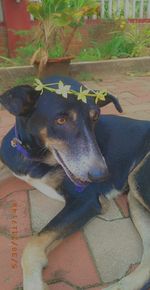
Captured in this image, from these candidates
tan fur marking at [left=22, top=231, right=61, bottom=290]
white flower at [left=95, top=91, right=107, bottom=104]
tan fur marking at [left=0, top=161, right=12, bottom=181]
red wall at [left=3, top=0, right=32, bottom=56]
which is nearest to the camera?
tan fur marking at [left=22, top=231, right=61, bottom=290]

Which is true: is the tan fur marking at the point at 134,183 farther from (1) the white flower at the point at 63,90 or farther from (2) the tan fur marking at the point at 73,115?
(1) the white flower at the point at 63,90

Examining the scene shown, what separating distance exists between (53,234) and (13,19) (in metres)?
5.91

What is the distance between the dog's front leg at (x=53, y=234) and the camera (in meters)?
2.07

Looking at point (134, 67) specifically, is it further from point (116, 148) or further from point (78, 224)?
point (78, 224)

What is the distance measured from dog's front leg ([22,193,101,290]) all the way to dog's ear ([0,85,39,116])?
74 centimetres

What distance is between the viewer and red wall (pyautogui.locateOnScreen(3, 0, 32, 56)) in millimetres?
7137

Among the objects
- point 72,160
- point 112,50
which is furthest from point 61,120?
point 112,50

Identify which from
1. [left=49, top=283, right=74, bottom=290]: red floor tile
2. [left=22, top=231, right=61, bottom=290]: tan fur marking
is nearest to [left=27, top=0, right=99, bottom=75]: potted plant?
[left=22, top=231, right=61, bottom=290]: tan fur marking

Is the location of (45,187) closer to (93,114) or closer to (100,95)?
(93,114)

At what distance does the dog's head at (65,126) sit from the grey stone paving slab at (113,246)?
0.45m

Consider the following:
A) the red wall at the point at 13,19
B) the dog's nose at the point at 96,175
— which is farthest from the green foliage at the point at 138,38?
the dog's nose at the point at 96,175

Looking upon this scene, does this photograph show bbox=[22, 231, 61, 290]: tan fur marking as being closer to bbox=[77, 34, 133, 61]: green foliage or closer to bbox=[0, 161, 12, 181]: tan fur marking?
bbox=[0, 161, 12, 181]: tan fur marking

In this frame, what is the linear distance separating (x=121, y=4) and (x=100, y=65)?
2.31m

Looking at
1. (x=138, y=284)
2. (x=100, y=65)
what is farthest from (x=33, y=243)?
(x=100, y=65)
